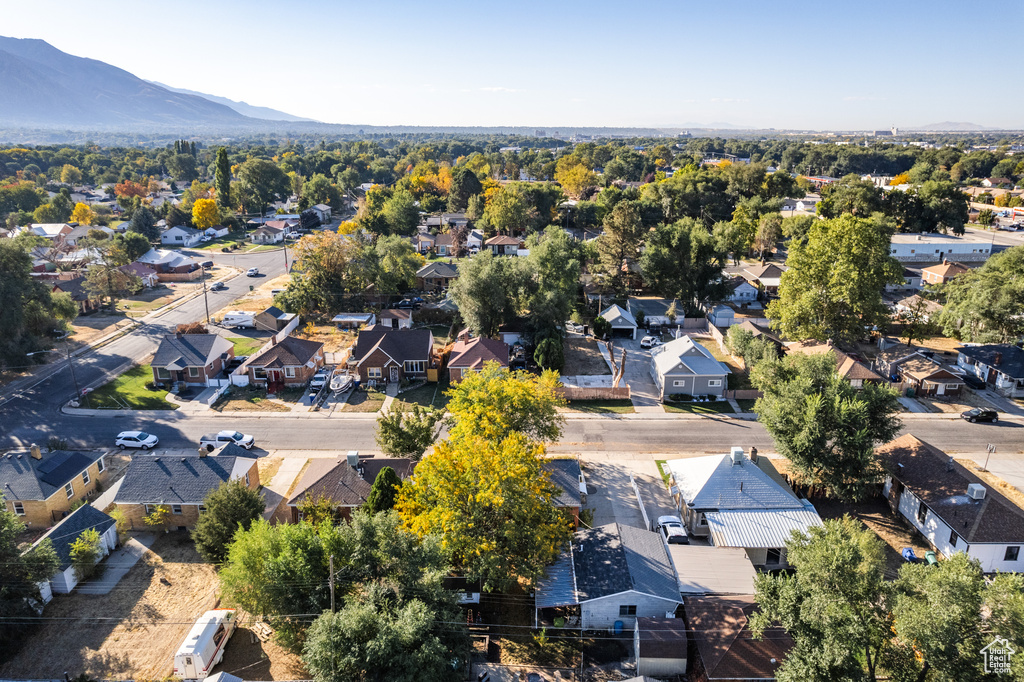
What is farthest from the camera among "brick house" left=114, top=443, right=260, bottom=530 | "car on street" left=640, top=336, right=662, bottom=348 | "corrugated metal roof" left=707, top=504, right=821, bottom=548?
"car on street" left=640, top=336, right=662, bottom=348

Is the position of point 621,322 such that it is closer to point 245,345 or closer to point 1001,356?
point 1001,356

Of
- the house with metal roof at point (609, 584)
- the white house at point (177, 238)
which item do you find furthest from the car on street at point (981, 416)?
the white house at point (177, 238)

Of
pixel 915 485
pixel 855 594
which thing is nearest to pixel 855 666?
pixel 855 594

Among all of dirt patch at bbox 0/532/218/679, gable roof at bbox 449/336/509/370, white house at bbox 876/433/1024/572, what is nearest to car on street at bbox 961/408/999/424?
white house at bbox 876/433/1024/572

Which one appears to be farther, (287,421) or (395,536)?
(287,421)

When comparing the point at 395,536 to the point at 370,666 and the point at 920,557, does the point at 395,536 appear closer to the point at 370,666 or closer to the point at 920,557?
the point at 370,666

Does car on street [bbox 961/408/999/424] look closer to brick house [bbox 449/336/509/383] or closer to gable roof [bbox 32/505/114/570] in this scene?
brick house [bbox 449/336/509/383]

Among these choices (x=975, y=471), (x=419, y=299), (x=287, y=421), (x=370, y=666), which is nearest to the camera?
(x=370, y=666)
